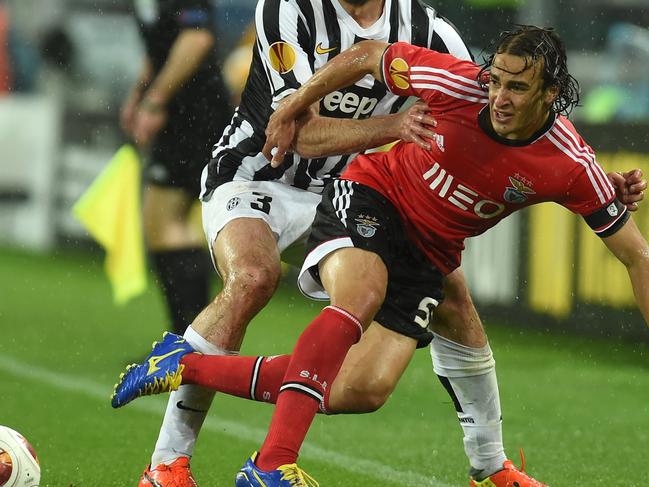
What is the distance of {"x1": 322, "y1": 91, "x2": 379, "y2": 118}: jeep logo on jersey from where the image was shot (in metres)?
4.69

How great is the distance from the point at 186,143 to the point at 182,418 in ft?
9.25

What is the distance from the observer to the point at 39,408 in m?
6.41

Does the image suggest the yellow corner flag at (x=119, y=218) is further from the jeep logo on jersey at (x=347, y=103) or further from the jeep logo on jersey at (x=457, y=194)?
the jeep logo on jersey at (x=457, y=194)

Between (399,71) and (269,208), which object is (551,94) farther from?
(269,208)

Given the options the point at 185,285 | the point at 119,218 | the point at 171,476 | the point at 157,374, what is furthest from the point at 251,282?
the point at 119,218

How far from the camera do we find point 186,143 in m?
7.13

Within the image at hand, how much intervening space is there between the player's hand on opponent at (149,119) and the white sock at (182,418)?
2.71 metres

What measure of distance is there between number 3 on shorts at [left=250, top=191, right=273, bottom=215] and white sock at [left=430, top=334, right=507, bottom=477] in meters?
0.75

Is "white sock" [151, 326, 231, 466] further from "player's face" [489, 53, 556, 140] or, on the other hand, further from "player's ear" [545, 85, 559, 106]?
"player's ear" [545, 85, 559, 106]

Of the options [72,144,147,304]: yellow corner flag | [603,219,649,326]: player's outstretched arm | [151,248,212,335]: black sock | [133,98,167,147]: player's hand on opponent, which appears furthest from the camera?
[72,144,147,304]: yellow corner flag

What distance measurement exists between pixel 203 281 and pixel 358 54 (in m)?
2.83

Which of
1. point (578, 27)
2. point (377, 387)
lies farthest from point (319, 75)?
point (578, 27)

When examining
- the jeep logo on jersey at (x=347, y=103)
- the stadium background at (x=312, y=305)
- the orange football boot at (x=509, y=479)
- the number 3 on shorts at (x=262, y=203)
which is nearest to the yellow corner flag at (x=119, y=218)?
the stadium background at (x=312, y=305)

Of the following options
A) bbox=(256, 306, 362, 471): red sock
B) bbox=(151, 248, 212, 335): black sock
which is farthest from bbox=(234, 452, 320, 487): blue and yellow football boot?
bbox=(151, 248, 212, 335): black sock
